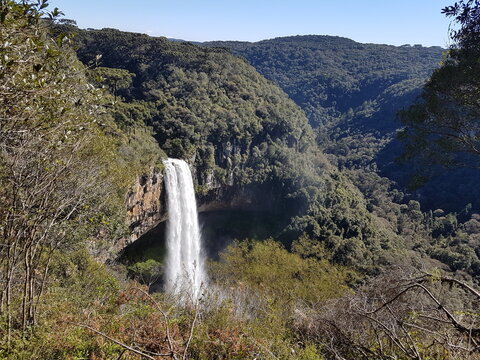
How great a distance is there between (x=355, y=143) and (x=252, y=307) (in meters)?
56.0

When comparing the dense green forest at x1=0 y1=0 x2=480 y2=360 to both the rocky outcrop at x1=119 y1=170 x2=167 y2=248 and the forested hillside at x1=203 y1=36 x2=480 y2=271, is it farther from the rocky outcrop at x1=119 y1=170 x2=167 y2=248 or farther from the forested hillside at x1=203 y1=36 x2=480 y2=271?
the rocky outcrop at x1=119 y1=170 x2=167 y2=248

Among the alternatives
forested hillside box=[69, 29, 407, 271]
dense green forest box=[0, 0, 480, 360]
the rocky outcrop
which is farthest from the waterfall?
forested hillside box=[69, 29, 407, 271]

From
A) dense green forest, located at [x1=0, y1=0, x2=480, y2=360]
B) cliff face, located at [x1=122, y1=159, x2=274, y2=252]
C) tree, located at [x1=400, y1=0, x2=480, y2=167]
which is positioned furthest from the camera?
cliff face, located at [x1=122, y1=159, x2=274, y2=252]

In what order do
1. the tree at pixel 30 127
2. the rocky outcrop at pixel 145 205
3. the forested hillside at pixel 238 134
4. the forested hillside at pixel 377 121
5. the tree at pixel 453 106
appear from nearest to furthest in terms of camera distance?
1. the tree at pixel 30 127
2. the tree at pixel 453 106
3. the rocky outcrop at pixel 145 205
4. the forested hillside at pixel 238 134
5. the forested hillside at pixel 377 121

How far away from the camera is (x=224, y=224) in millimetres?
29688

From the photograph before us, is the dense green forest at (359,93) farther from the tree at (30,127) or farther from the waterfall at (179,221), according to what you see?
the tree at (30,127)

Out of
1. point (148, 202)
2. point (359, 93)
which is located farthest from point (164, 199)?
point (359, 93)

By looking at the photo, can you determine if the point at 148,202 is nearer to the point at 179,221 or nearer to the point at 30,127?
the point at 179,221

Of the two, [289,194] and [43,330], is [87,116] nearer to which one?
[43,330]

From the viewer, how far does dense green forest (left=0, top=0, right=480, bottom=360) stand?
3295mm

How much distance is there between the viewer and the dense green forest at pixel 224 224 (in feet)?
10.8

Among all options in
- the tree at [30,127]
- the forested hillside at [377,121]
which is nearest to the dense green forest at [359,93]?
the forested hillside at [377,121]

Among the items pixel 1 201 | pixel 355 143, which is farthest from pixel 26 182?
pixel 355 143

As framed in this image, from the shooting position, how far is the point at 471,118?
5.81m
